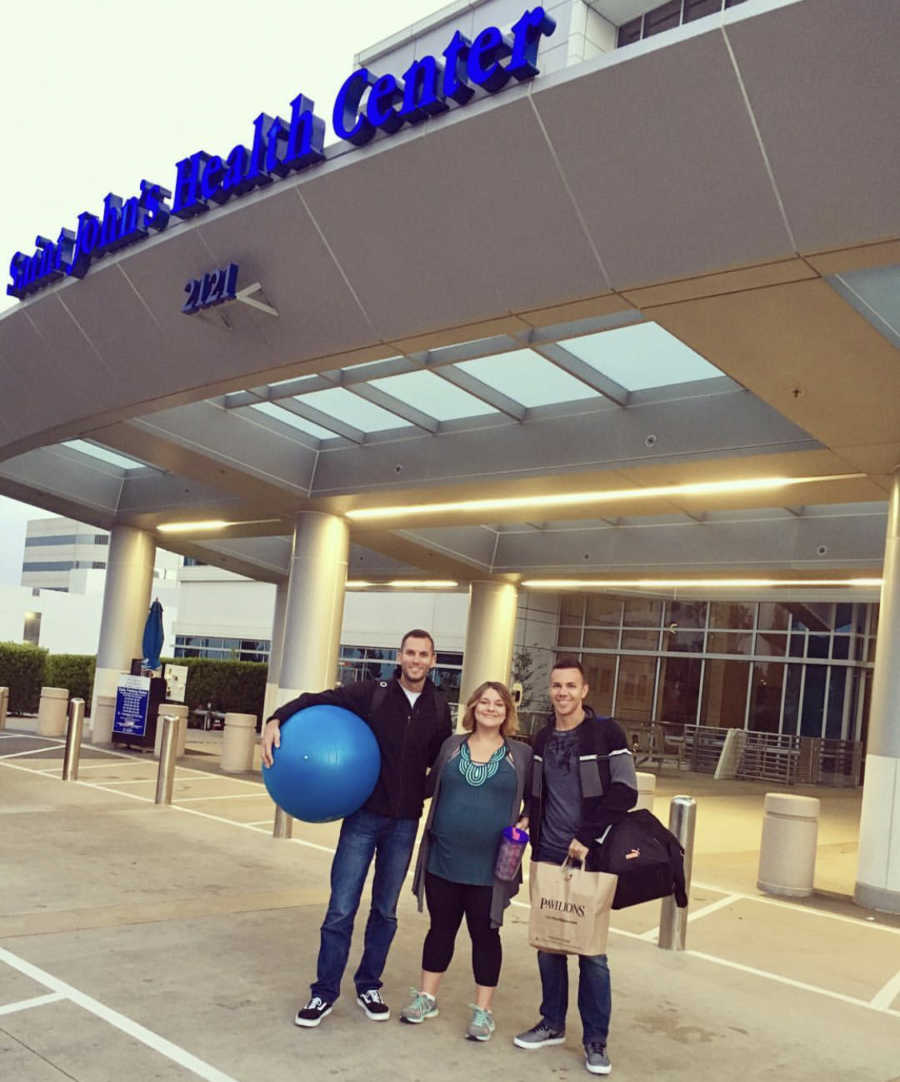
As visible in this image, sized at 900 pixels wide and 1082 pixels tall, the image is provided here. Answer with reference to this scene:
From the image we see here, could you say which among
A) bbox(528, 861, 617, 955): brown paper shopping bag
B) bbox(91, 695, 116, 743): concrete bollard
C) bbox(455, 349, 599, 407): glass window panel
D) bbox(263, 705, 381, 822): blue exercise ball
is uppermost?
bbox(455, 349, 599, 407): glass window panel

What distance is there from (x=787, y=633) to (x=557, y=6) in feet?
75.9

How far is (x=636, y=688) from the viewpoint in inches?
1296

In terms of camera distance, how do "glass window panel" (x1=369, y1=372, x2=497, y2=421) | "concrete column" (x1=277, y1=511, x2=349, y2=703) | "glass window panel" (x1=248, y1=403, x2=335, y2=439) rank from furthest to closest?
"concrete column" (x1=277, y1=511, x2=349, y2=703), "glass window panel" (x1=248, y1=403, x2=335, y2=439), "glass window panel" (x1=369, y1=372, x2=497, y2=421)

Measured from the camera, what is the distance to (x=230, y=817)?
11852 millimetres

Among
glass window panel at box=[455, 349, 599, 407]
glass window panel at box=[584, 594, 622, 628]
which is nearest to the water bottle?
glass window panel at box=[455, 349, 599, 407]

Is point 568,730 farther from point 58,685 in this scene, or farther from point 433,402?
point 58,685

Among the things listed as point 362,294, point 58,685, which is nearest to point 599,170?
point 362,294

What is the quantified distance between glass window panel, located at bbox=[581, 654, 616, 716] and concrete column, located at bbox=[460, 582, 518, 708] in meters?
9.79

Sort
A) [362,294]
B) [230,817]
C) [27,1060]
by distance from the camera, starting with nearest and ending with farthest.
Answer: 1. [27,1060]
2. [362,294]
3. [230,817]

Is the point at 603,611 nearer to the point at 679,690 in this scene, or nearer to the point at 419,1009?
the point at 679,690

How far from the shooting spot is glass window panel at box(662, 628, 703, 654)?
31.7 metres

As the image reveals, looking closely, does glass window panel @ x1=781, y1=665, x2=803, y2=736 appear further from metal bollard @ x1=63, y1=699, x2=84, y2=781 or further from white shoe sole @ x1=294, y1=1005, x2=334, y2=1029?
white shoe sole @ x1=294, y1=1005, x2=334, y2=1029

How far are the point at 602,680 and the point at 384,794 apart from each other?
95.1ft

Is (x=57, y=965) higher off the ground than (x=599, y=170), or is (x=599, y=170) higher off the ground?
(x=599, y=170)
